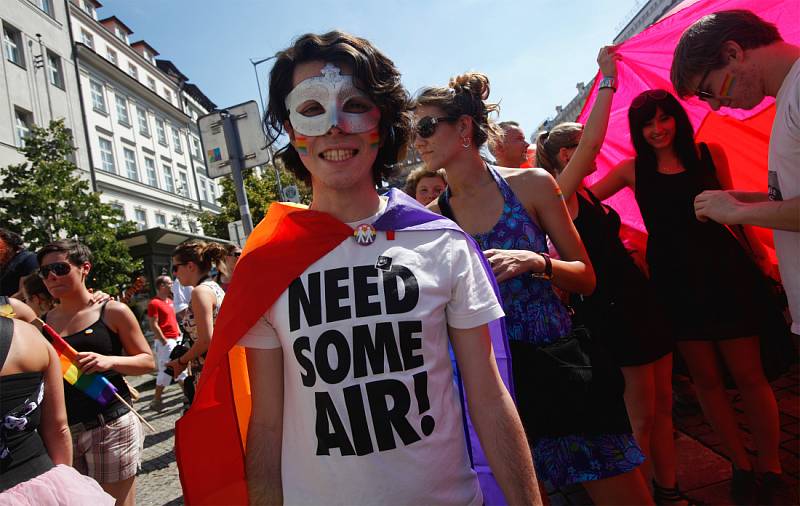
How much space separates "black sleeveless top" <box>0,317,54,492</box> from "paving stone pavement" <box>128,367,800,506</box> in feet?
8.01

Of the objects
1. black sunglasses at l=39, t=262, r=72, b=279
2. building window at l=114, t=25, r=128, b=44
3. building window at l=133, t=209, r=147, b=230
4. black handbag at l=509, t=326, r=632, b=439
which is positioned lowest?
black handbag at l=509, t=326, r=632, b=439

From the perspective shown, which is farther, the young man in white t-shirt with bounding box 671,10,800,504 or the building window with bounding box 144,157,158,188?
the building window with bounding box 144,157,158,188

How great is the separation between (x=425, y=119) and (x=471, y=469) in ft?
4.50

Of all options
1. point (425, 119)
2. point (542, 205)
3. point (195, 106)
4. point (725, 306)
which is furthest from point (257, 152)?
point (195, 106)

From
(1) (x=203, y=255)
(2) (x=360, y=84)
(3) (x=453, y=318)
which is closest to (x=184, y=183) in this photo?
(1) (x=203, y=255)

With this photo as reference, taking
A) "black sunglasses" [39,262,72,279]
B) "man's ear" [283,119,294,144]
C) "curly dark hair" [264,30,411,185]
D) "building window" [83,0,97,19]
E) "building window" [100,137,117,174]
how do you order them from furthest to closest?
"building window" [83,0,97,19] → "building window" [100,137,117,174] → "black sunglasses" [39,262,72,279] → "man's ear" [283,119,294,144] → "curly dark hair" [264,30,411,185]

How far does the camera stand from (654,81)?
312cm

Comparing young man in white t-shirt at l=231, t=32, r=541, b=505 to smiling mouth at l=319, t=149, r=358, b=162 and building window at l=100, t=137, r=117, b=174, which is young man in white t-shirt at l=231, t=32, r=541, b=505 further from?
building window at l=100, t=137, r=117, b=174

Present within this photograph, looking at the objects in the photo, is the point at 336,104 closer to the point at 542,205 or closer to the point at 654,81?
the point at 542,205

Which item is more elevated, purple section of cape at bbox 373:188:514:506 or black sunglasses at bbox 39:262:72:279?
black sunglasses at bbox 39:262:72:279

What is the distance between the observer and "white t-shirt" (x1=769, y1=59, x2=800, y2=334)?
171 cm

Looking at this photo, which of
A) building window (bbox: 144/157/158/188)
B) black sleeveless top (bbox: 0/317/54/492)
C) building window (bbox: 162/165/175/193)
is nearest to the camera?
black sleeveless top (bbox: 0/317/54/492)

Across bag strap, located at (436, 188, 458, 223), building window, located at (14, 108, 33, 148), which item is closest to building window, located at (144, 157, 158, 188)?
building window, located at (14, 108, 33, 148)

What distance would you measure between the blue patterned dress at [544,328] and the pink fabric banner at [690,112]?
4.69ft
